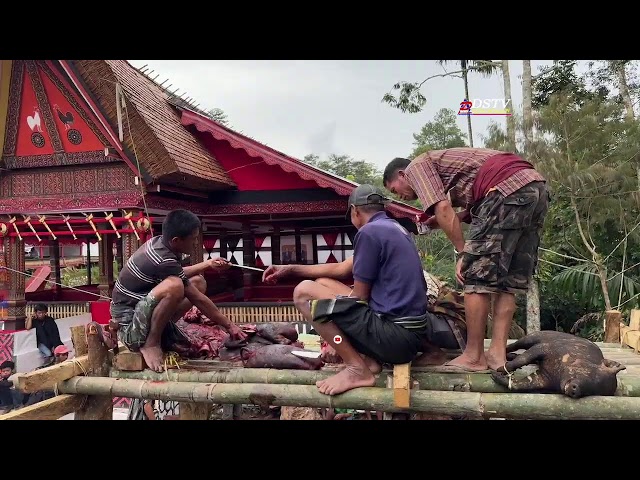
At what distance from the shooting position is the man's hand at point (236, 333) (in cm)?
396

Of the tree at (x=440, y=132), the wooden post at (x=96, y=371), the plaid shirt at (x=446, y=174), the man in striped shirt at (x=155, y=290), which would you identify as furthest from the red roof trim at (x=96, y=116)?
the tree at (x=440, y=132)

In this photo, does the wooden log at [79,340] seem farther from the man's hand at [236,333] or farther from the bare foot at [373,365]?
the bare foot at [373,365]

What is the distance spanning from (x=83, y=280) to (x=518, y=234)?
22384 mm

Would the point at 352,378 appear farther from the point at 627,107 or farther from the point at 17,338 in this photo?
the point at 627,107

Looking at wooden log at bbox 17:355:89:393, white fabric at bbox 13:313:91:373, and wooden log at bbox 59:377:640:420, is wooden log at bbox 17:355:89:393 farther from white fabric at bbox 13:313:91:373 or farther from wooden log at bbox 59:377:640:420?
white fabric at bbox 13:313:91:373

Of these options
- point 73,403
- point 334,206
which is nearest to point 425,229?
point 73,403

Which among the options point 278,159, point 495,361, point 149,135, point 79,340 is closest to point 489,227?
point 495,361

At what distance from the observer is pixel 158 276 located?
3.71 metres

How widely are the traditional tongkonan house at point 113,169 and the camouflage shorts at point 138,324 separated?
4.06m

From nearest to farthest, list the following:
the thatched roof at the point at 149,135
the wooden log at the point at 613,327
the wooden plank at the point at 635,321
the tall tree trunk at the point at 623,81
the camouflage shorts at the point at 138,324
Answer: the camouflage shorts at the point at 138,324
the wooden plank at the point at 635,321
the wooden log at the point at 613,327
the thatched roof at the point at 149,135
the tall tree trunk at the point at 623,81

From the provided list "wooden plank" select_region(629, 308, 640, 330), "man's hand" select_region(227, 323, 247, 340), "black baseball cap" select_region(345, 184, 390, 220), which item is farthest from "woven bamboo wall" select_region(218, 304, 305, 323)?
"black baseball cap" select_region(345, 184, 390, 220)

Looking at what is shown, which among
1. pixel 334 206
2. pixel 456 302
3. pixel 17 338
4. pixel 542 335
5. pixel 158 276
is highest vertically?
pixel 334 206

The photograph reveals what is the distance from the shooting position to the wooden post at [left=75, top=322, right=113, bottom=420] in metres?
3.72

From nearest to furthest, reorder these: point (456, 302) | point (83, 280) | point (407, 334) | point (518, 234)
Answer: point (407, 334) → point (518, 234) → point (456, 302) → point (83, 280)
